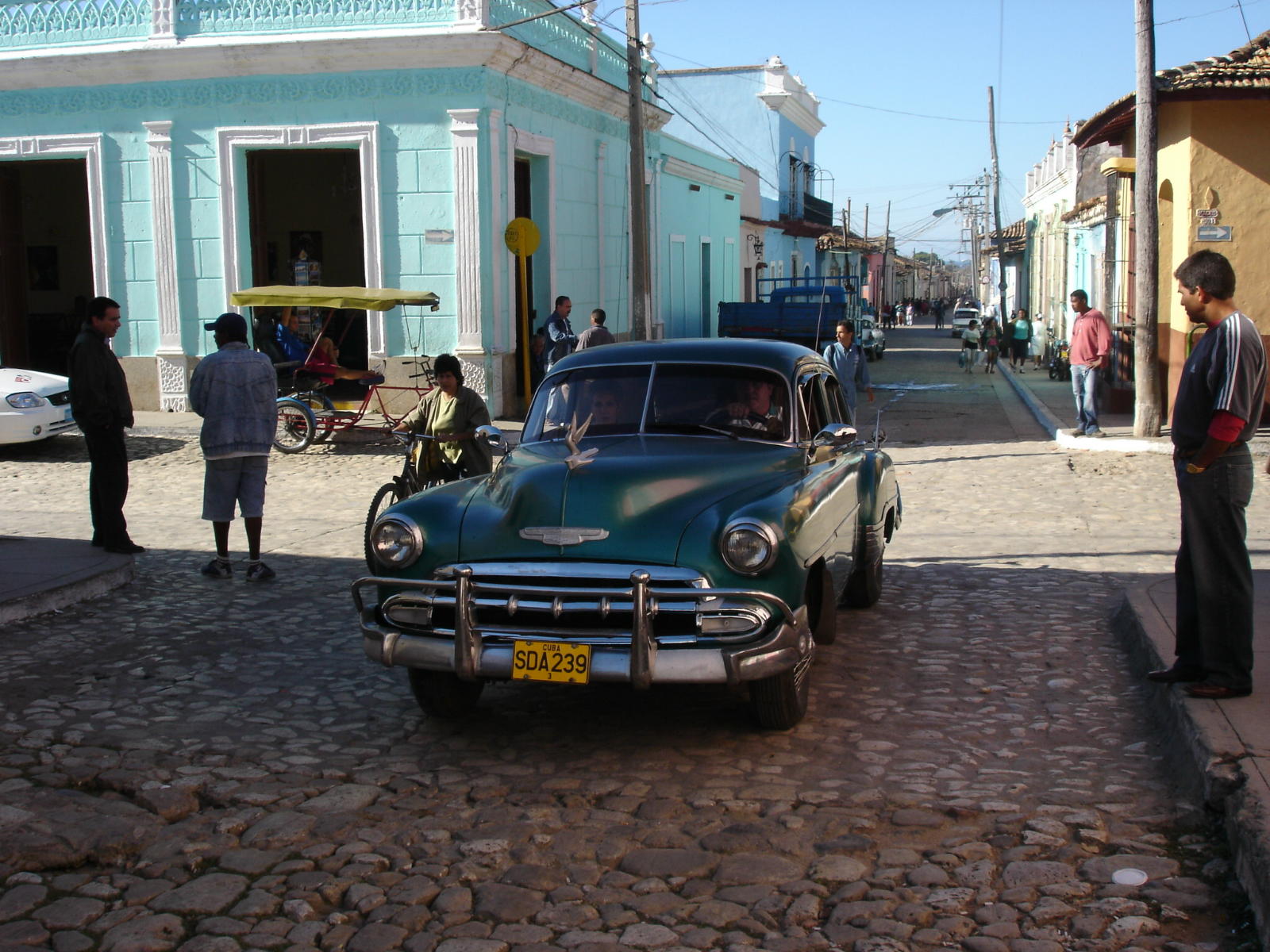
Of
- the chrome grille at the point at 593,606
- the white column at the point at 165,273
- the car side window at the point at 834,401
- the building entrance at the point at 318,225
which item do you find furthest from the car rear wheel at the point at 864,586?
the building entrance at the point at 318,225

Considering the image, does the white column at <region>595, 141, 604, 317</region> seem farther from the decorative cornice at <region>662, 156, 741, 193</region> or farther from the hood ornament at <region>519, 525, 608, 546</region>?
the hood ornament at <region>519, 525, 608, 546</region>

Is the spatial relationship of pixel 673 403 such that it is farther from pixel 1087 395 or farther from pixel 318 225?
pixel 318 225

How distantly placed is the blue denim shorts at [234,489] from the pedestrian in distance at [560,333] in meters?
8.43

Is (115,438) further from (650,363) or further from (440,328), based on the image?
(440,328)

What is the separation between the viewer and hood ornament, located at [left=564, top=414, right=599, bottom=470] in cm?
552

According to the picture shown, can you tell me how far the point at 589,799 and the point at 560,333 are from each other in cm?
1310

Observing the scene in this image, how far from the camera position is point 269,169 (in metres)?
25.0

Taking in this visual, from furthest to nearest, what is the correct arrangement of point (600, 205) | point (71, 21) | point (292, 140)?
1. point (600, 205)
2. point (71, 21)
3. point (292, 140)

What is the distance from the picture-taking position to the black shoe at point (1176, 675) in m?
5.41

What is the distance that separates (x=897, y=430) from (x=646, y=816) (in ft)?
46.4

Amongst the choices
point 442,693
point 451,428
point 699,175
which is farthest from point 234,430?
point 699,175

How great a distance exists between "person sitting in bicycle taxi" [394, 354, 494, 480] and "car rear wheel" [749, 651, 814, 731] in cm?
385

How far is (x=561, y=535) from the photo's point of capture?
5.04 meters

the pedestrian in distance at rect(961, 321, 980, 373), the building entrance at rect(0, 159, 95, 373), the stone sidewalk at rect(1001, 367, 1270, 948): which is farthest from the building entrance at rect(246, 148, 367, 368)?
the stone sidewalk at rect(1001, 367, 1270, 948)
